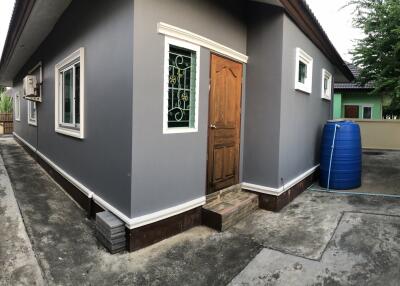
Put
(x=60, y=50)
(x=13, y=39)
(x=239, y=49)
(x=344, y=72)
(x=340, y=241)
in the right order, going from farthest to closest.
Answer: (x=344, y=72) < (x=13, y=39) < (x=60, y=50) < (x=239, y=49) < (x=340, y=241)

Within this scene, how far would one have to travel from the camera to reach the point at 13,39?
6246 millimetres

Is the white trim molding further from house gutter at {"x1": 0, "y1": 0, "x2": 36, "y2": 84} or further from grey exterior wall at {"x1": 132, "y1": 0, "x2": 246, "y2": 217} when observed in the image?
house gutter at {"x1": 0, "y1": 0, "x2": 36, "y2": 84}

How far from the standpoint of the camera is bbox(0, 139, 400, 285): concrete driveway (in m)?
2.60

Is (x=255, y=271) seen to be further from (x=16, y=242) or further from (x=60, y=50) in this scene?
(x=60, y=50)

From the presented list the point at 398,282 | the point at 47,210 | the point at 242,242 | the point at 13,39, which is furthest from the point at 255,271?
the point at 13,39

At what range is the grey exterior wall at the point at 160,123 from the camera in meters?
3.03

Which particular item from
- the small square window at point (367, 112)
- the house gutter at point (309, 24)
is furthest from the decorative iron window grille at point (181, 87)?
the small square window at point (367, 112)

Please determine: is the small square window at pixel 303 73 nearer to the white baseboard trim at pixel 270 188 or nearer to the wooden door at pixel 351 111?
the white baseboard trim at pixel 270 188

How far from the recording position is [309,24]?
4961 mm

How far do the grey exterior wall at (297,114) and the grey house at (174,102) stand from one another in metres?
0.04

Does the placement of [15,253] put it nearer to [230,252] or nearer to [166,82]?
[230,252]

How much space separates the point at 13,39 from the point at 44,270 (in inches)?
217

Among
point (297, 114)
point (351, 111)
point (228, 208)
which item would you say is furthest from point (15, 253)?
point (351, 111)

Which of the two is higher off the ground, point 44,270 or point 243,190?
point 243,190
